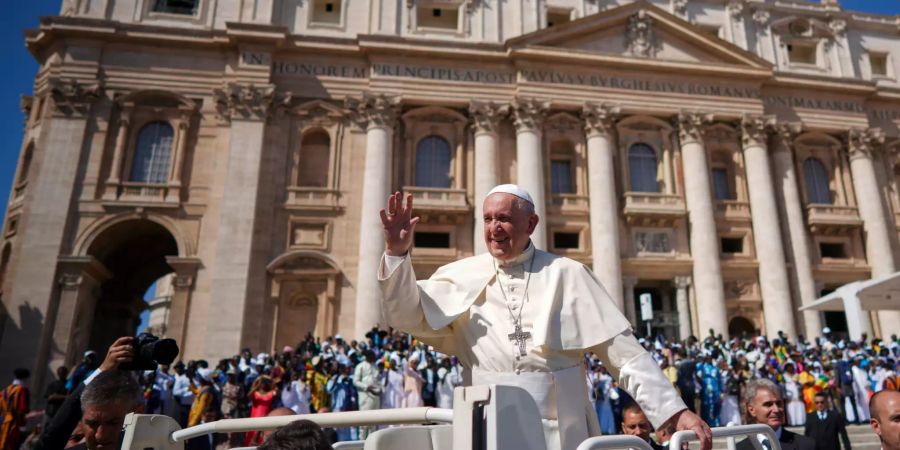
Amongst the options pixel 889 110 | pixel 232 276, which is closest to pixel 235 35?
pixel 232 276

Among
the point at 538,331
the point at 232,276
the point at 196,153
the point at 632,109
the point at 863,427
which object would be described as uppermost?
the point at 632,109

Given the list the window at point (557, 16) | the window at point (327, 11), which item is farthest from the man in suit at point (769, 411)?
the window at point (557, 16)

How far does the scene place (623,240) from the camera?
23.6 metres

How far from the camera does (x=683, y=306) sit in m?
22.8

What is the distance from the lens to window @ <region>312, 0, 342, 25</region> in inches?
994

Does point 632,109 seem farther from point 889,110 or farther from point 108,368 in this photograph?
point 108,368

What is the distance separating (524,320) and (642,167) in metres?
23.6

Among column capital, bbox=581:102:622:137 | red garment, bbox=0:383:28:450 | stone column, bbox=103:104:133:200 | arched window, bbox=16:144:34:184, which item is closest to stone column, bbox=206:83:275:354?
stone column, bbox=103:104:133:200

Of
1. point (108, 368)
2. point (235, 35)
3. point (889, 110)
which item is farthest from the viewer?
point (889, 110)

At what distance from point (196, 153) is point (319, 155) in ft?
14.7

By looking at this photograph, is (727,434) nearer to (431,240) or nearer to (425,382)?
(425,382)

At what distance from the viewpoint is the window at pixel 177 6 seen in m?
24.1

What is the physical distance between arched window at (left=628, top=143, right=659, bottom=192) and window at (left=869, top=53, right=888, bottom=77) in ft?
46.2

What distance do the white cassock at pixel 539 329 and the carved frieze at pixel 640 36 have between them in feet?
80.1
